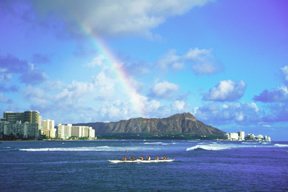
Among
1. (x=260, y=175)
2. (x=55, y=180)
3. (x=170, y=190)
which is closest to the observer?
(x=170, y=190)

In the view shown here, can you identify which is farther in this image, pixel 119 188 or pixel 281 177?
pixel 281 177

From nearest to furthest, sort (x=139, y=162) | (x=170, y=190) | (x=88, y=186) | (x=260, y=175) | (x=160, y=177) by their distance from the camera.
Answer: (x=170, y=190), (x=88, y=186), (x=160, y=177), (x=260, y=175), (x=139, y=162)

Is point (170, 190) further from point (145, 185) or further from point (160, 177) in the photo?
point (160, 177)

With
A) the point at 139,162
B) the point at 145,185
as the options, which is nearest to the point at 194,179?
the point at 145,185

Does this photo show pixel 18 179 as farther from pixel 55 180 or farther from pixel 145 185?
pixel 145 185

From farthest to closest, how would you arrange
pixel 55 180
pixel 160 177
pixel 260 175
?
1. pixel 260 175
2. pixel 160 177
3. pixel 55 180

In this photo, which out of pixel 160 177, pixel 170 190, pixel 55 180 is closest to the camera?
pixel 170 190

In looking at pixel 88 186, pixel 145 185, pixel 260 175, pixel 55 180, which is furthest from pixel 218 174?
pixel 55 180

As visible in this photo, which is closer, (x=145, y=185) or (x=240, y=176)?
(x=145, y=185)

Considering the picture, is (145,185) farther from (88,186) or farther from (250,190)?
(250,190)
